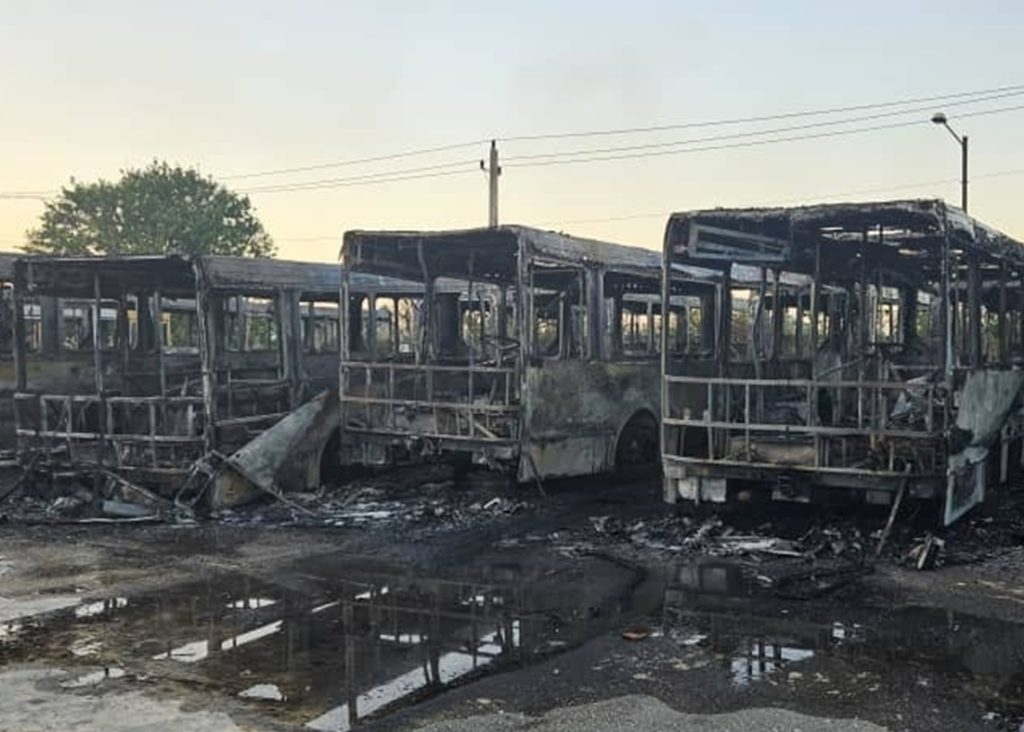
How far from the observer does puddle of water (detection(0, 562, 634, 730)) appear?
5.27 m

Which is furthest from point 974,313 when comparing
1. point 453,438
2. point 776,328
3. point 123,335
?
point 123,335

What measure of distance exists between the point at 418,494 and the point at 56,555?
3.95 m

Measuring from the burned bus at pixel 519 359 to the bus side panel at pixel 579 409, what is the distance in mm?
19

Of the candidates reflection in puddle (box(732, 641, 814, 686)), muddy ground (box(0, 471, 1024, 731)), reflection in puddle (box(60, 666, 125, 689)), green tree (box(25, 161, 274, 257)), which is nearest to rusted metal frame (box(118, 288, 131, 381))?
muddy ground (box(0, 471, 1024, 731))

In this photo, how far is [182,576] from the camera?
25.7ft

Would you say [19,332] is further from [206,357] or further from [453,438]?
[453,438]

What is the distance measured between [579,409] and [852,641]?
212 inches

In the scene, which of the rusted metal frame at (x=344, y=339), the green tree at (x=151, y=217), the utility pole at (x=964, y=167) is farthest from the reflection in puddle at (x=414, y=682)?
the green tree at (x=151, y=217)

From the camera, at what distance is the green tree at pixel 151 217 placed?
1576 inches

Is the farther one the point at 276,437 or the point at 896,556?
the point at 276,437

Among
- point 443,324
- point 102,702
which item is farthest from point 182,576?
point 443,324

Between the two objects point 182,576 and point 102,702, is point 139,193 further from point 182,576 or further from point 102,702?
point 102,702

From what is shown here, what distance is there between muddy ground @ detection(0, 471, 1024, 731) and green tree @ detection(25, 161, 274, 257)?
31366 millimetres

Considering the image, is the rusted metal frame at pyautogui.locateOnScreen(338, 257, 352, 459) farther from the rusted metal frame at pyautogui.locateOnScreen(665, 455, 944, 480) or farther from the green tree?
the green tree
